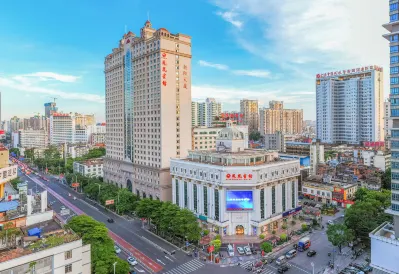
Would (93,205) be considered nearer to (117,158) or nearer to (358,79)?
(117,158)

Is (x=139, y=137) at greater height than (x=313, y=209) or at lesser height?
greater

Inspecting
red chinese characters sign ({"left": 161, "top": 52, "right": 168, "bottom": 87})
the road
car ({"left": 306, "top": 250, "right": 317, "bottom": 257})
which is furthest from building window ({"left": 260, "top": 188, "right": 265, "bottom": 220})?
red chinese characters sign ({"left": 161, "top": 52, "right": 168, "bottom": 87})

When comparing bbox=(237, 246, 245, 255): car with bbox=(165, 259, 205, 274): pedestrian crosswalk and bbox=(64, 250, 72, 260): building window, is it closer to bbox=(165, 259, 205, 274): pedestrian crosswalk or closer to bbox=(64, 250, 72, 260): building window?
bbox=(165, 259, 205, 274): pedestrian crosswalk

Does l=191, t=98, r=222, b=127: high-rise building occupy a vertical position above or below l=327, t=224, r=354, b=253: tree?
above

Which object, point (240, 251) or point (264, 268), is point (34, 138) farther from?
point (264, 268)

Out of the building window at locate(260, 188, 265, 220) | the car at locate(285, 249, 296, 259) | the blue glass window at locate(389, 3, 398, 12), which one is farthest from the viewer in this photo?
the building window at locate(260, 188, 265, 220)

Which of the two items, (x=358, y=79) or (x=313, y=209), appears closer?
(x=313, y=209)

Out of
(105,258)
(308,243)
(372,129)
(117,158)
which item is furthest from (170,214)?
(372,129)
